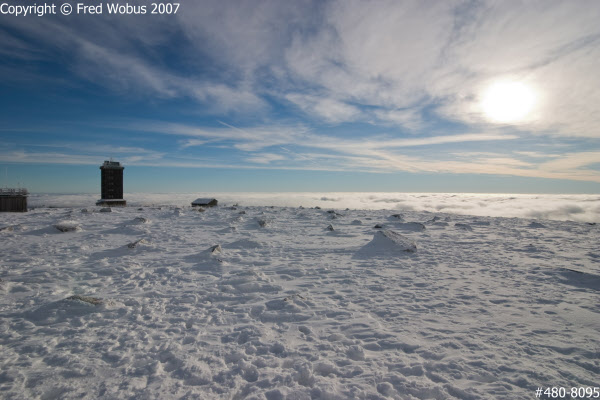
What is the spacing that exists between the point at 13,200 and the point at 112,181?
79.1ft

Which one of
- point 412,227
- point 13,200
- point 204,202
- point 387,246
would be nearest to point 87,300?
point 387,246

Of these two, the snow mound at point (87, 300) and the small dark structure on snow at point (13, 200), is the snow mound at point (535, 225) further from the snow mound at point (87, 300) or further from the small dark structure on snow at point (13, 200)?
the small dark structure on snow at point (13, 200)

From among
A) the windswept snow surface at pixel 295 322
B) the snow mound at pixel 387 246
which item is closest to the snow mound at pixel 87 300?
the windswept snow surface at pixel 295 322

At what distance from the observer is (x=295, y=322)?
17.3 ft

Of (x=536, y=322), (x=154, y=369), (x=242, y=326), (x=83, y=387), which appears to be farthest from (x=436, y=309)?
(x=83, y=387)

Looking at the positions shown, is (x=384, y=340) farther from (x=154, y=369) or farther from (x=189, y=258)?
(x=189, y=258)

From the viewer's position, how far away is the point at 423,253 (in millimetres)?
10281

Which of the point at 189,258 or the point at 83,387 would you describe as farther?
the point at 189,258

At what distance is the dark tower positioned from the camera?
43.0m

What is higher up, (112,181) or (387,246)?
(112,181)

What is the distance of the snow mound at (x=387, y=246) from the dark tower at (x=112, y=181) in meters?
44.4

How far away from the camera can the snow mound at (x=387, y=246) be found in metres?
10.2

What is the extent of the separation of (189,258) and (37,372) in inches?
227

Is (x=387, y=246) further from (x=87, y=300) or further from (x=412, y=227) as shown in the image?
(x=87, y=300)
